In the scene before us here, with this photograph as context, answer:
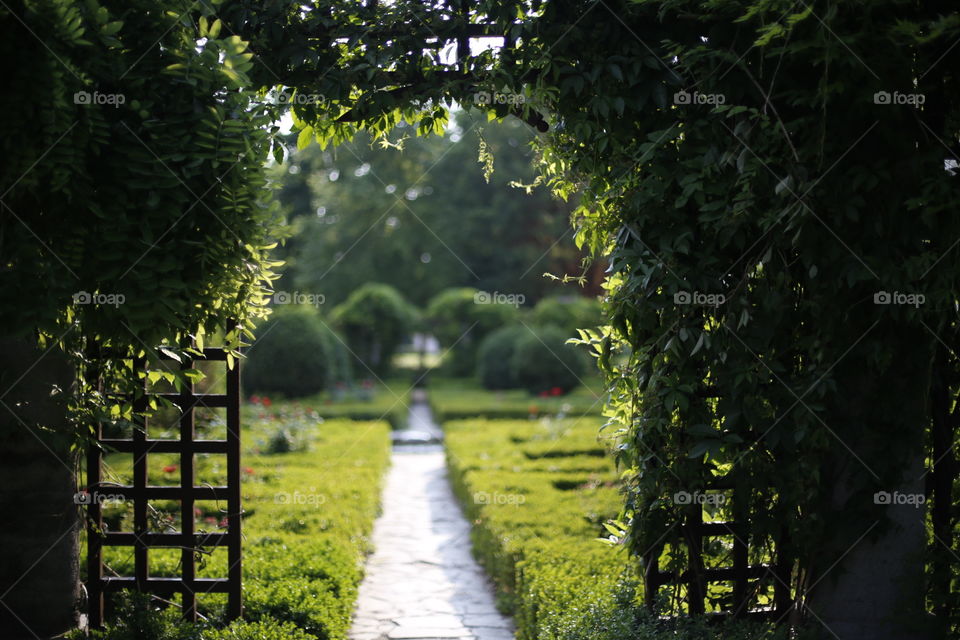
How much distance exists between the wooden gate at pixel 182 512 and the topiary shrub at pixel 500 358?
570 inches

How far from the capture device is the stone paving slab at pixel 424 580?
5027mm

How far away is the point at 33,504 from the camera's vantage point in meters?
4.03

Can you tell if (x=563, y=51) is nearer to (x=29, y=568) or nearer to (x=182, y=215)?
(x=182, y=215)

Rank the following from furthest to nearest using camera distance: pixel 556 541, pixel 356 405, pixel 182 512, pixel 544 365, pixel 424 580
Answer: pixel 544 365 < pixel 356 405 < pixel 424 580 < pixel 556 541 < pixel 182 512

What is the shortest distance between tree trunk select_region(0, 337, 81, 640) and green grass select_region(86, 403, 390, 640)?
437 mm

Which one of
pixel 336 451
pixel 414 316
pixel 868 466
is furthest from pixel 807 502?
pixel 414 316

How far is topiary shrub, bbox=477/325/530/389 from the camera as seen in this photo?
18812mm

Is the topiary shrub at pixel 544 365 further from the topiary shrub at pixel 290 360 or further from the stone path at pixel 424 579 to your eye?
the stone path at pixel 424 579

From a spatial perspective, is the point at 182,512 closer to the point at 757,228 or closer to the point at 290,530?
the point at 290,530

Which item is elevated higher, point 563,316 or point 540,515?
point 563,316

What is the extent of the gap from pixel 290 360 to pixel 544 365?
18.4 ft

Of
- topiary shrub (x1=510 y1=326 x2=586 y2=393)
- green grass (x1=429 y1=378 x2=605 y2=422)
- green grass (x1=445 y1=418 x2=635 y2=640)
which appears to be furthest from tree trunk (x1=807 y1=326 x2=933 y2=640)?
topiary shrub (x1=510 y1=326 x2=586 y2=393)

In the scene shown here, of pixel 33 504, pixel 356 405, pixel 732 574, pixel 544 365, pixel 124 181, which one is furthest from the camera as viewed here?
pixel 544 365

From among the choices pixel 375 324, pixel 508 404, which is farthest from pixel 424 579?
pixel 375 324
